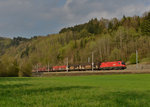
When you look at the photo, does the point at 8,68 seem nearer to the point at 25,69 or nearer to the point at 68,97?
the point at 25,69

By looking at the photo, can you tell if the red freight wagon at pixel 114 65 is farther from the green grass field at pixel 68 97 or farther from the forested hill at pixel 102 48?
the green grass field at pixel 68 97

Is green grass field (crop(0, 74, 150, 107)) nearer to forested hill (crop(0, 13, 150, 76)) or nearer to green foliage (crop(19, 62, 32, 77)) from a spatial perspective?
forested hill (crop(0, 13, 150, 76))

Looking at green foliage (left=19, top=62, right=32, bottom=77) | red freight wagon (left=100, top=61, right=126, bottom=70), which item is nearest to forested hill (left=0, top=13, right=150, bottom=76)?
green foliage (left=19, top=62, right=32, bottom=77)

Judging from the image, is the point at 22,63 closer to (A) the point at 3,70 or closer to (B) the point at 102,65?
(A) the point at 3,70

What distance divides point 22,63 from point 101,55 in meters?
61.3

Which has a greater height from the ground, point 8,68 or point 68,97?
point 68,97

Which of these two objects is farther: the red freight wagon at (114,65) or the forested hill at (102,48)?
the red freight wagon at (114,65)

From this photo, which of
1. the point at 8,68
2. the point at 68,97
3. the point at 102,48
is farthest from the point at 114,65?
the point at 68,97

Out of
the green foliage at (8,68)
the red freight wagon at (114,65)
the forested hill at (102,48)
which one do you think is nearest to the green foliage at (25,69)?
the forested hill at (102,48)

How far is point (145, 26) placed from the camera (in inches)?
4053

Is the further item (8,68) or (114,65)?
(114,65)

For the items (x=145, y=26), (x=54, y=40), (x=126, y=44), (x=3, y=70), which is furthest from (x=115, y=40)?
(x=54, y=40)

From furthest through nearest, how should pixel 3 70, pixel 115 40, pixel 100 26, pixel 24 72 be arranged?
1. pixel 100 26
2. pixel 115 40
3. pixel 24 72
4. pixel 3 70

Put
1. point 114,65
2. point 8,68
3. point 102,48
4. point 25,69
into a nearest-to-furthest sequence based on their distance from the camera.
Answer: point 8,68 → point 25,69 → point 114,65 → point 102,48
